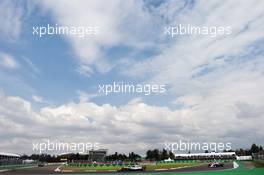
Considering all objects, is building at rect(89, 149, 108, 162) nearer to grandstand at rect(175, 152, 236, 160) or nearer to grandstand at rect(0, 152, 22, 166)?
grandstand at rect(0, 152, 22, 166)

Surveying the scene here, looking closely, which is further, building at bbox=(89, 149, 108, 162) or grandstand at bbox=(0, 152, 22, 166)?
building at bbox=(89, 149, 108, 162)

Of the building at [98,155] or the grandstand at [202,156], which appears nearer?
the building at [98,155]

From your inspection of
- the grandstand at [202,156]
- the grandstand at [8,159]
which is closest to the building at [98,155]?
the grandstand at [8,159]

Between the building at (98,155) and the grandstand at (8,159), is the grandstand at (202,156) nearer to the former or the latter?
the building at (98,155)

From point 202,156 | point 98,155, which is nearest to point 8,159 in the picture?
point 98,155

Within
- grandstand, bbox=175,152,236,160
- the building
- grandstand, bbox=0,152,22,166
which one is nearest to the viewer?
grandstand, bbox=0,152,22,166

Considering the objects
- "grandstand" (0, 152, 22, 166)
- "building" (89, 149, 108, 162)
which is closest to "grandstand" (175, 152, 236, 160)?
"building" (89, 149, 108, 162)

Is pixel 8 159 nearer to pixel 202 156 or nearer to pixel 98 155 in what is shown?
pixel 98 155

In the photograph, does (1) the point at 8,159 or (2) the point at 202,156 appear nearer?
(1) the point at 8,159

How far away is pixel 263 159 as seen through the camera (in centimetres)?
7569

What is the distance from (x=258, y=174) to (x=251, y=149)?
560 ft

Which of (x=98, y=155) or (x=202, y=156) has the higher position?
(x=98, y=155)

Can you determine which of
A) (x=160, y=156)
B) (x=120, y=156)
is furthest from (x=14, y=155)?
(x=160, y=156)

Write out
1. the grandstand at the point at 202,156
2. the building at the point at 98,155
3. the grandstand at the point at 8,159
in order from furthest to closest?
the grandstand at the point at 202,156 < the building at the point at 98,155 < the grandstand at the point at 8,159
